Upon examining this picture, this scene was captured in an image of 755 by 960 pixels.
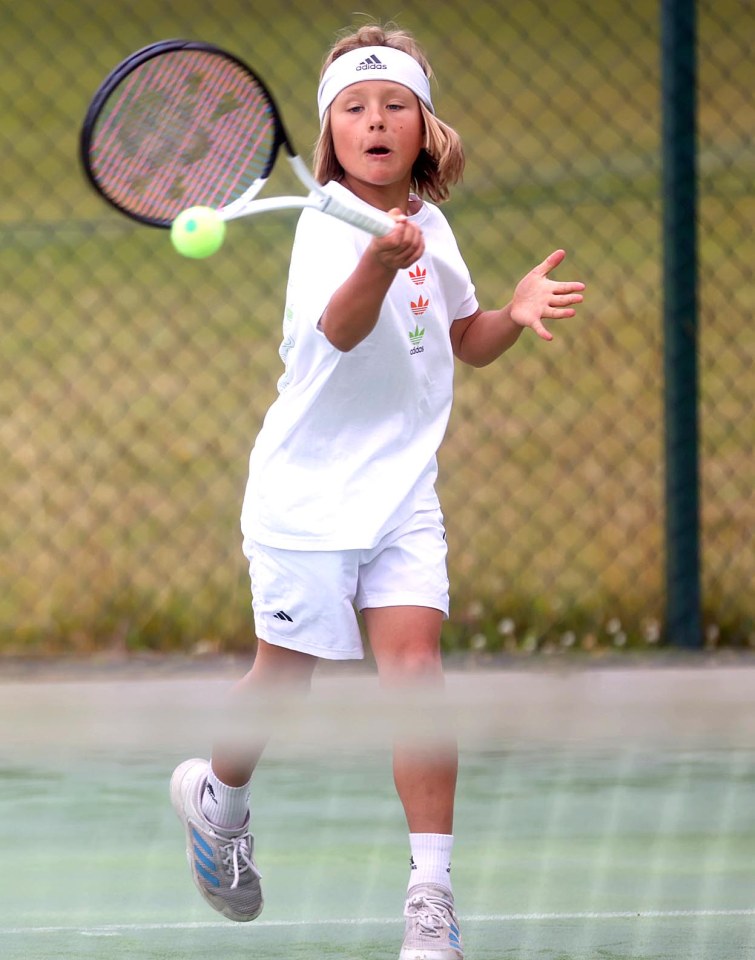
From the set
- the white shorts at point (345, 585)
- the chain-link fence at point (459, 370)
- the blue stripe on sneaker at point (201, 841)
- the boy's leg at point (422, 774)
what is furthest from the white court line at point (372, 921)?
the chain-link fence at point (459, 370)

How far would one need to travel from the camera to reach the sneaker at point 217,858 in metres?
2.78

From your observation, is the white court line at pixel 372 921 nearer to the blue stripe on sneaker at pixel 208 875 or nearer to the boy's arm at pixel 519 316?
the blue stripe on sneaker at pixel 208 875

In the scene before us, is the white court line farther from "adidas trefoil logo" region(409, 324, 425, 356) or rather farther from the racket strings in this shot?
the racket strings

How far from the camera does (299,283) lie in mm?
2717

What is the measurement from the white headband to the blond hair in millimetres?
25

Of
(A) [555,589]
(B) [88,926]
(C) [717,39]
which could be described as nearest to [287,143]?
(B) [88,926]

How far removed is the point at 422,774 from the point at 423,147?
2.85ft

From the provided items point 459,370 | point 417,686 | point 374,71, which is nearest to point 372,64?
point 374,71

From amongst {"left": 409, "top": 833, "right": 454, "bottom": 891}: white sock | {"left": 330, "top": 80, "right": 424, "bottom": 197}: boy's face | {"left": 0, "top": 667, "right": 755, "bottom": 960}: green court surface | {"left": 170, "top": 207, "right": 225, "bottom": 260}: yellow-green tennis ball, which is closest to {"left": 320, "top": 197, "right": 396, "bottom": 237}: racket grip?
{"left": 170, "top": 207, "right": 225, "bottom": 260}: yellow-green tennis ball

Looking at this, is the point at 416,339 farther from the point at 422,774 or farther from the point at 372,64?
the point at 422,774

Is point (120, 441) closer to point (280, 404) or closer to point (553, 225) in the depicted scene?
point (553, 225)

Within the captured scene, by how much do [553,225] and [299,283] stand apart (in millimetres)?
5968

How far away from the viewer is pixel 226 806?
288 centimetres

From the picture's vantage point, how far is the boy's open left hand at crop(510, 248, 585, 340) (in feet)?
8.83
